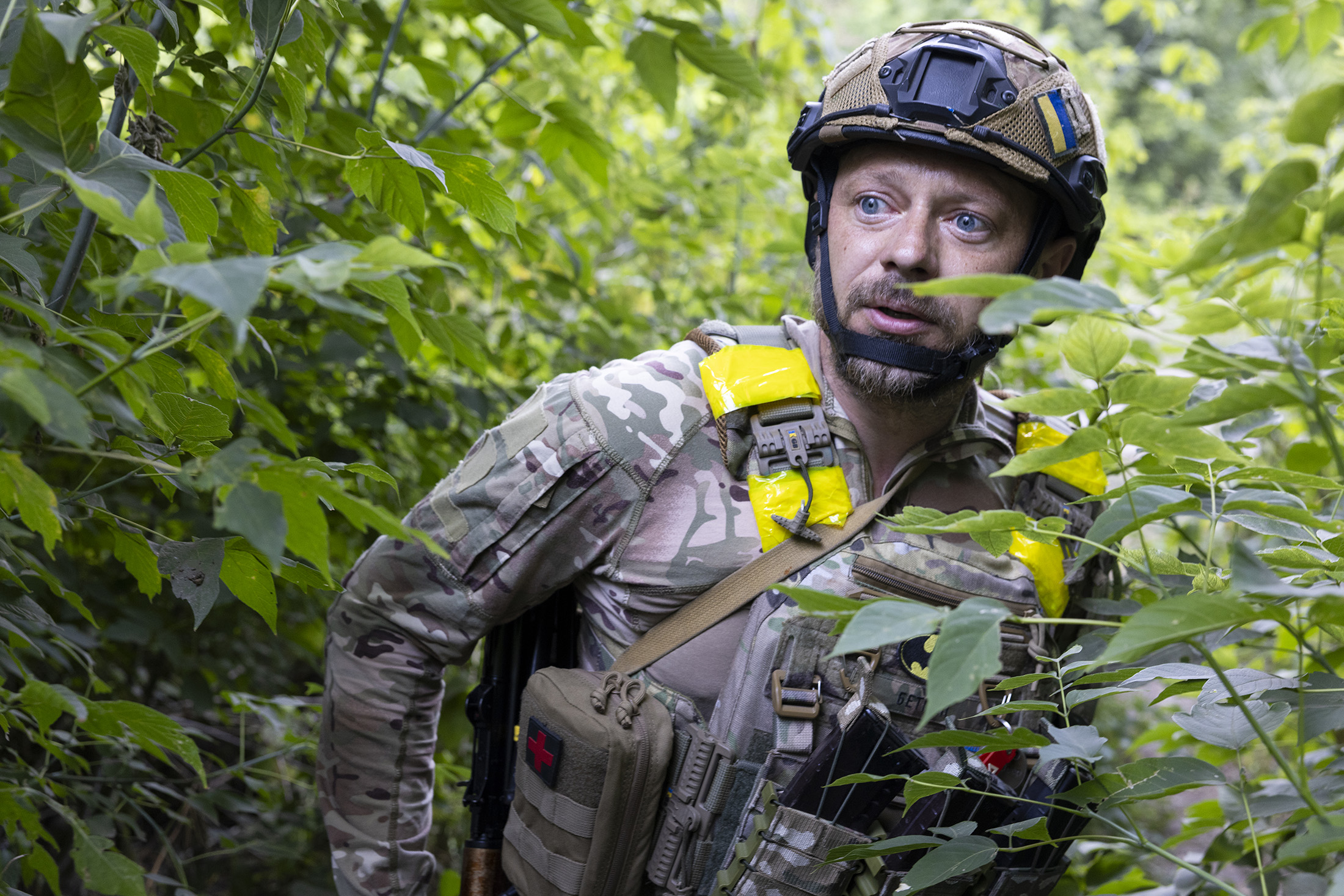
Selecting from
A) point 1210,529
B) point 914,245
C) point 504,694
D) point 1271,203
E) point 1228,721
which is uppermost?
point 1271,203

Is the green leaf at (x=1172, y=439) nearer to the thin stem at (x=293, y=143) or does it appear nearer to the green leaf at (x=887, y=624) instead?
the green leaf at (x=887, y=624)

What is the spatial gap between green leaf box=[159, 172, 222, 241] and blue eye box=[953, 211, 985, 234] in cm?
145

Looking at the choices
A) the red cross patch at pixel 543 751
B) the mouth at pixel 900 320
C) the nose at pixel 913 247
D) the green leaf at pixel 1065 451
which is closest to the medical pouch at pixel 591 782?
the red cross patch at pixel 543 751

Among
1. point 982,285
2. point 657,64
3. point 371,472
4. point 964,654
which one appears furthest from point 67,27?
point 657,64

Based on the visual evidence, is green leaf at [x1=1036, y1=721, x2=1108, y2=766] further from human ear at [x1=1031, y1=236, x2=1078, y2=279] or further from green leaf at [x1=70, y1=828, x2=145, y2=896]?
human ear at [x1=1031, y1=236, x2=1078, y2=279]

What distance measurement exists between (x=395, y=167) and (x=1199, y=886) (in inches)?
61.5

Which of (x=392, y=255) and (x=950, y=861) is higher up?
(x=392, y=255)

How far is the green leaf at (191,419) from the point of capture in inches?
47.4

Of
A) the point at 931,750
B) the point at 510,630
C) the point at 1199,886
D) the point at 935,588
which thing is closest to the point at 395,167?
the point at 510,630

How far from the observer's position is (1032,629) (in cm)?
202

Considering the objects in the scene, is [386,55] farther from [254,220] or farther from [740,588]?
[740,588]

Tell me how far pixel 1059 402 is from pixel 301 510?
2.37 ft

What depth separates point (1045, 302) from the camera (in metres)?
0.75

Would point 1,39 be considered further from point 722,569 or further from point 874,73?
point 874,73
